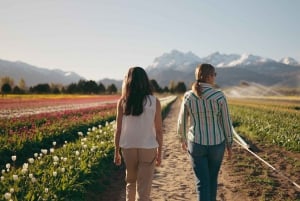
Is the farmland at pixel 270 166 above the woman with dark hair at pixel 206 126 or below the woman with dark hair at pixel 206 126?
below

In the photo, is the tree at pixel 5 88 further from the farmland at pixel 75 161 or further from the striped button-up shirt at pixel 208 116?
the striped button-up shirt at pixel 208 116

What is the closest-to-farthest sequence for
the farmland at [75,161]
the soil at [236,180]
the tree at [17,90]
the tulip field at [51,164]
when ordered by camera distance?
the tulip field at [51,164], the farmland at [75,161], the soil at [236,180], the tree at [17,90]

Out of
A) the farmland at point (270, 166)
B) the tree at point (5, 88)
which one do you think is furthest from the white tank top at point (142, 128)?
the tree at point (5, 88)

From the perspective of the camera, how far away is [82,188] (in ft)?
26.6

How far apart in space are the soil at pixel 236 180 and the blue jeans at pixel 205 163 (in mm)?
3068

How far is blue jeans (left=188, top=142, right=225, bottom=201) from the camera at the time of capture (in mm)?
5730

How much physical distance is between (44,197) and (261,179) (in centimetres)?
624

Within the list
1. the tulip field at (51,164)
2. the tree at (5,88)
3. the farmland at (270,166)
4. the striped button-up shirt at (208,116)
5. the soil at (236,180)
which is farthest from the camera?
the tree at (5,88)

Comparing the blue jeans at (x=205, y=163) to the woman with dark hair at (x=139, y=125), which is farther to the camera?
the blue jeans at (x=205, y=163)

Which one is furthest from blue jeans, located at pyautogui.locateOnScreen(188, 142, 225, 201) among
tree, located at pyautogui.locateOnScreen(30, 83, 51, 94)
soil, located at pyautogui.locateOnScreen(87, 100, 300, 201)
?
tree, located at pyautogui.locateOnScreen(30, 83, 51, 94)

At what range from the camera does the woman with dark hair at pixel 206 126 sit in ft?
18.8

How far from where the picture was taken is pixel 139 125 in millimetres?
5270

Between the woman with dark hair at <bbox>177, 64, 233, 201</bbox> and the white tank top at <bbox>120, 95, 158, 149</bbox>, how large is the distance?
789 mm

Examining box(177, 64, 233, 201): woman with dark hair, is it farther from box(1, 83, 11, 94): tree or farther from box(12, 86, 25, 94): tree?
box(12, 86, 25, 94): tree
